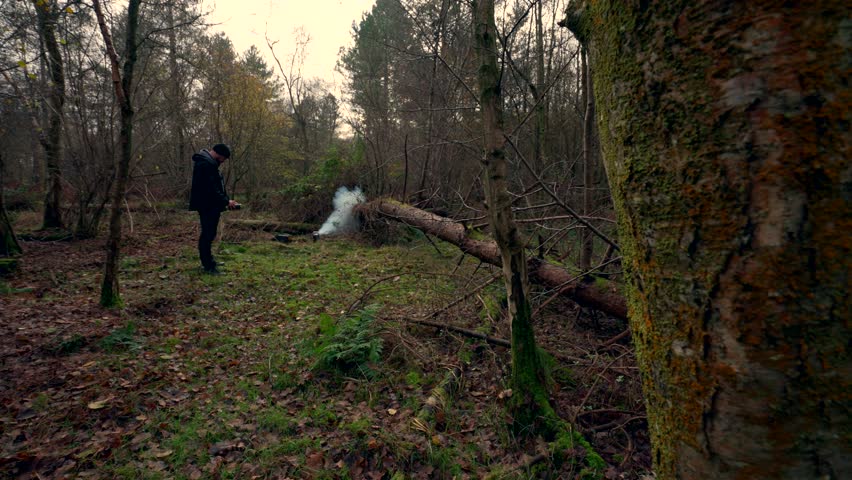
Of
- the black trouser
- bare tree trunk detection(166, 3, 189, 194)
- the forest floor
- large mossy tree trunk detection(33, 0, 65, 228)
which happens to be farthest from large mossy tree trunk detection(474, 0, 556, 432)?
bare tree trunk detection(166, 3, 189, 194)

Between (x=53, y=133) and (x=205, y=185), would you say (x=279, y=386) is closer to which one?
(x=205, y=185)

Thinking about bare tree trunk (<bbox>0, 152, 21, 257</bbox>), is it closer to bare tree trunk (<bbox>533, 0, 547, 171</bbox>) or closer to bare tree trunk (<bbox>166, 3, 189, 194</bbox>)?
bare tree trunk (<bbox>166, 3, 189, 194</bbox>)

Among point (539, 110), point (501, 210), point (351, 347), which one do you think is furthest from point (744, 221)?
point (539, 110)

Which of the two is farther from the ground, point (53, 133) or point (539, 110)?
point (539, 110)

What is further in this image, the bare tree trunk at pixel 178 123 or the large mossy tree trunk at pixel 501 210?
the bare tree trunk at pixel 178 123

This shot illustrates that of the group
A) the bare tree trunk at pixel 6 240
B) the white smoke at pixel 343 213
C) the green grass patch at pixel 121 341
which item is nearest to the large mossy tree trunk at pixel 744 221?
the green grass patch at pixel 121 341

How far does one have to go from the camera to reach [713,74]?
2.06ft

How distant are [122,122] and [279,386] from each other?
12.0ft

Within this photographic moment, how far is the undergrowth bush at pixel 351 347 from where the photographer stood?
397 cm

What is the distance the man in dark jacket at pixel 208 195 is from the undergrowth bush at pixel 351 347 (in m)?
3.84

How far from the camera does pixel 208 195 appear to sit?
23.1 feet

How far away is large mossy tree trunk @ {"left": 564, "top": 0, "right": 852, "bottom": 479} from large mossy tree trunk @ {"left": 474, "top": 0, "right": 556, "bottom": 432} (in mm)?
2052

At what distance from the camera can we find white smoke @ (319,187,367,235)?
1180 centimetres

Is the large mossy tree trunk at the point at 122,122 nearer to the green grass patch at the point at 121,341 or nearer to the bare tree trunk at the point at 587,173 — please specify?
the green grass patch at the point at 121,341
